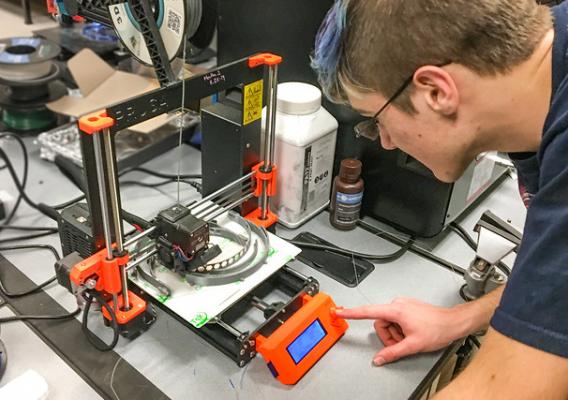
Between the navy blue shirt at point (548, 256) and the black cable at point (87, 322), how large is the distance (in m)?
0.51

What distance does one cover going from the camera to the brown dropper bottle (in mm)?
1034

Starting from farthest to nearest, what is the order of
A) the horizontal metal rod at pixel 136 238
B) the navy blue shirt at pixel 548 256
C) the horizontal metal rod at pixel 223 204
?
the horizontal metal rod at pixel 223 204
the horizontal metal rod at pixel 136 238
the navy blue shirt at pixel 548 256

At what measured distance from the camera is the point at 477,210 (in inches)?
45.7

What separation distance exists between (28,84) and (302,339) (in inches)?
33.6

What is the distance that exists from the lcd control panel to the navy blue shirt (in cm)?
29

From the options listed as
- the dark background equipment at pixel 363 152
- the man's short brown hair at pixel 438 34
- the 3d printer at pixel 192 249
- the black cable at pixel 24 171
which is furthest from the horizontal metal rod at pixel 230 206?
the black cable at pixel 24 171

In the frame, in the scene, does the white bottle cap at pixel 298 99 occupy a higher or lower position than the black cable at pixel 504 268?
higher

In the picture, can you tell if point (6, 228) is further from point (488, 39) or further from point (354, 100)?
point (488, 39)

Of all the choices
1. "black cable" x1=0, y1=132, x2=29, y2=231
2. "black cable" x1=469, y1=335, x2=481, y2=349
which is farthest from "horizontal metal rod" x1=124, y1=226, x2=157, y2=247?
"black cable" x1=469, y1=335, x2=481, y2=349

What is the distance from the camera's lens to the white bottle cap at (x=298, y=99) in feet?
3.27

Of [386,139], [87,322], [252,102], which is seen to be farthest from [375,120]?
[87,322]

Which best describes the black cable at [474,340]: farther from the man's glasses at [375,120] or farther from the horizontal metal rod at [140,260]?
the horizontal metal rod at [140,260]

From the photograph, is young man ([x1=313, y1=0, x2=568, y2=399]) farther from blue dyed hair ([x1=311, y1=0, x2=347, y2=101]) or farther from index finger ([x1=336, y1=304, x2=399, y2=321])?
index finger ([x1=336, y1=304, x2=399, y2=321])

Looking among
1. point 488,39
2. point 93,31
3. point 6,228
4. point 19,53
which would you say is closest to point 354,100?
point 488,39
